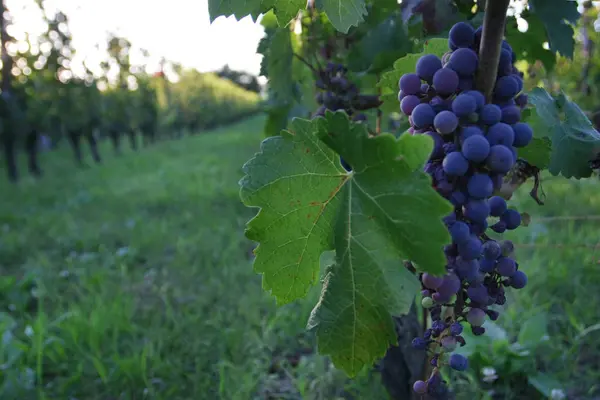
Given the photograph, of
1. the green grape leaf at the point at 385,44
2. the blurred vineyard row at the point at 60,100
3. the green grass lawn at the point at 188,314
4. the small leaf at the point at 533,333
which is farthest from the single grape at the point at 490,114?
the blurred vineyard row at the point at 60,100

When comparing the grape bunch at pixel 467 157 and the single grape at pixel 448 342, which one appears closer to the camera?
the grape bunch at pixel 467 157

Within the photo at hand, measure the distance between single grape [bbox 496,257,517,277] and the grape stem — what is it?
0.32 metres

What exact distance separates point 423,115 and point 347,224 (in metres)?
0.24

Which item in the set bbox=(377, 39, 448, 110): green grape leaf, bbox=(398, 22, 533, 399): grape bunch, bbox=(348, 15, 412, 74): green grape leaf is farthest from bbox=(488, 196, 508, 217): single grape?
bbox=(348, 15, 412, 74): green grape leaf

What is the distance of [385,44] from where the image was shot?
5.31 ft

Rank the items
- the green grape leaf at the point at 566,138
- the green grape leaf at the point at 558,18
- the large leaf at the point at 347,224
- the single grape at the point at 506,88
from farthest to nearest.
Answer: the green grape leaf at the point at 558,18 → the green grape leaf at the point at 566,138 → the single grape at the point at 506,88 → the large leaf at the point at 347,224

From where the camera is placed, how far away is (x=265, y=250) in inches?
40.9

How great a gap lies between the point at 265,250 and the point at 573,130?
27.8 inches

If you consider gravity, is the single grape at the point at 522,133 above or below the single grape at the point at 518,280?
above

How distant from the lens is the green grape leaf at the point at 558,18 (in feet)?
4.11

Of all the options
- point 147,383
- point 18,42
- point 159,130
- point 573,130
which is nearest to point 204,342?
point 147,383

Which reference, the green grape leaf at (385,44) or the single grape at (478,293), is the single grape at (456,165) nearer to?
the single grape at (478,293)

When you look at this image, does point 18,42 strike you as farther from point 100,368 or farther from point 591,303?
point 591,303

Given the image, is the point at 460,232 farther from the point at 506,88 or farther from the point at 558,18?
the point at 558,18
